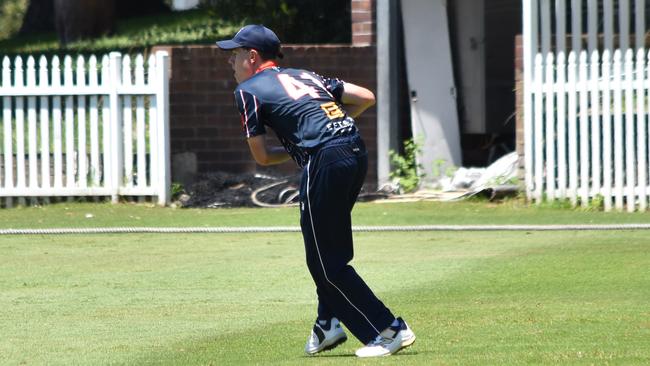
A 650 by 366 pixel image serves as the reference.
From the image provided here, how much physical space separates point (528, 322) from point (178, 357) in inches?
78.5

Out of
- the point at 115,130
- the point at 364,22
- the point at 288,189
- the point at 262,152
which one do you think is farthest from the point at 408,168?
the point at 262,152

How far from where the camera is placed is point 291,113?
640 cm

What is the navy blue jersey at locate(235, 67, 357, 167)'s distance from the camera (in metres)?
6.37

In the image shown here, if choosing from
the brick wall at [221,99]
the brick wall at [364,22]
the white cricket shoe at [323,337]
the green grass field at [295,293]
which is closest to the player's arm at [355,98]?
the white cricket shoe at [323,337]

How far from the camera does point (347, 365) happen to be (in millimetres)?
6242

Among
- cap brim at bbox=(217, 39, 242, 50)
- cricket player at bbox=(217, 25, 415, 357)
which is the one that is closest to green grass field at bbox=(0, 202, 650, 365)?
cricket player at bbox=(217, 25, 415, 357)

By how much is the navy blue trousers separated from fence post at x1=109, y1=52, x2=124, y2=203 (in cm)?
843

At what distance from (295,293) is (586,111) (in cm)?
584

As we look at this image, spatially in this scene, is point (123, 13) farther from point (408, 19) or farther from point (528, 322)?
point (528, 322)

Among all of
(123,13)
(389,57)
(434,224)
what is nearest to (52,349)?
(434,224)

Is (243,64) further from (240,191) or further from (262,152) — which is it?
(240,191)

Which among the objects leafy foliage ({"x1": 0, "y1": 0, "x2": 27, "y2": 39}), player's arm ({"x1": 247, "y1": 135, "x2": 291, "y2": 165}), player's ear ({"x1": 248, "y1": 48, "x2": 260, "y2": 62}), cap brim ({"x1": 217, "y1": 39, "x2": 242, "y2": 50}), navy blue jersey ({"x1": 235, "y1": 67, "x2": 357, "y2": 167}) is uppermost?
leafy foliage ({"x1": 0, "y1": 0, "x2": 27, "y2": 39})

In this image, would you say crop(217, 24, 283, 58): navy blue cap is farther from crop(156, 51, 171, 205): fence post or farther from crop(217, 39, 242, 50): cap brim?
crop(156, 51, 171, 205): fence post

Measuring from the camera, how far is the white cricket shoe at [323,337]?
6574 mm
